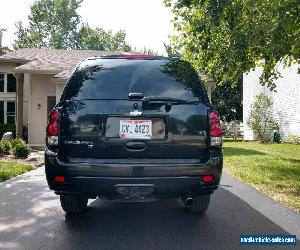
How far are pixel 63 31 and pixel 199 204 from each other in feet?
233

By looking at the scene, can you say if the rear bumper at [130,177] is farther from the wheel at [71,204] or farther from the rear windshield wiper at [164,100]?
the wheel at [71,204]

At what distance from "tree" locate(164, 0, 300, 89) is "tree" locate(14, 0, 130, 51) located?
199 feet

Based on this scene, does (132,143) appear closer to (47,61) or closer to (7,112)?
(47,61)

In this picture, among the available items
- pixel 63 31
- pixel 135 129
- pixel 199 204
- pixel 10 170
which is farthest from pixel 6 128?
pixel 63 31

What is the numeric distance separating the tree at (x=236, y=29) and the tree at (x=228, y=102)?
29162 millimetres

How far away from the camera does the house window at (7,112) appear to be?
2548 centimetres

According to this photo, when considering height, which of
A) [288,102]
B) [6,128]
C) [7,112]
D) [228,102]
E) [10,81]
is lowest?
[6,128]

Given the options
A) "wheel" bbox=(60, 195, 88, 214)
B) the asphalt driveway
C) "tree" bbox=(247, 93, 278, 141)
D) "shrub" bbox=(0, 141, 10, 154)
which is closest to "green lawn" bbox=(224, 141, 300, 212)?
the asphalt driveway

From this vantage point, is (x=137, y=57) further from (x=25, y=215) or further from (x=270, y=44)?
(x=270, y=44)

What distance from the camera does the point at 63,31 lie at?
2835 inches

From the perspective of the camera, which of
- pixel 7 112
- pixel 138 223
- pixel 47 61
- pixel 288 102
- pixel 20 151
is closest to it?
pixel 138 223

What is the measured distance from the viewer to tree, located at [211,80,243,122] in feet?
134

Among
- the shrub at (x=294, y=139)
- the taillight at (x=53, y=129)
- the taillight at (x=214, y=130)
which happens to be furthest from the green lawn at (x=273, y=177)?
the shrub at (x=294, y=139)

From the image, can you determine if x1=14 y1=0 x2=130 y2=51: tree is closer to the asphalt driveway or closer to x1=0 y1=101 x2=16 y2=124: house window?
x1=0 y1=101 x2=16 y2=124: house window
